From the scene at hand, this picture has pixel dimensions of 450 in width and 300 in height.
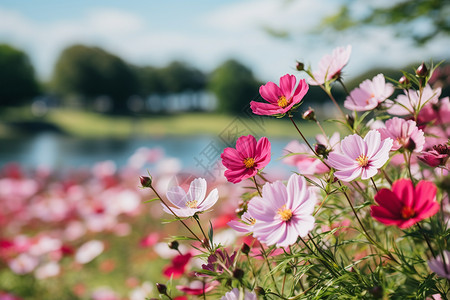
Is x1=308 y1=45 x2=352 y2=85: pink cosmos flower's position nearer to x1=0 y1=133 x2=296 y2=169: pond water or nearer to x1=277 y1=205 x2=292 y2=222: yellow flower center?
x1=277 y1=205 x2=292 y2=222: yellow flower center

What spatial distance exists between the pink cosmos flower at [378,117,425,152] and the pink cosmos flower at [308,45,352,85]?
146 mm

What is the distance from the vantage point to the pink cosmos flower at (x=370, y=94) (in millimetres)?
657

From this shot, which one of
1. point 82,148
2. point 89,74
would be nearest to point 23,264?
point 82,148

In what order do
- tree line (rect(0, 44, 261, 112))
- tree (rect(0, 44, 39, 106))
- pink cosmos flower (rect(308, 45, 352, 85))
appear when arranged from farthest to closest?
tree line (rect(0, 44, 261, 112)) → tree (rect(0, 44, 39, 106)) → pink cosmos flower (rect(308, 45, 352, 85))

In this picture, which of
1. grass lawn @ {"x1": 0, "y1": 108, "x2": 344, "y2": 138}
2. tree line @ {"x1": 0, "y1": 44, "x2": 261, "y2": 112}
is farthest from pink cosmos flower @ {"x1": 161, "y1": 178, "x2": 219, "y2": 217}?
tree line @ {"x1": 0, "y1": 44, "x2": 261, "y2": 112}

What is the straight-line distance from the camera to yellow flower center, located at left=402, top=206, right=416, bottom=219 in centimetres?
47

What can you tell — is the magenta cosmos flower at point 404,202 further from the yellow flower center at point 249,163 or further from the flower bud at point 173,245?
the flower bud at point 173,245

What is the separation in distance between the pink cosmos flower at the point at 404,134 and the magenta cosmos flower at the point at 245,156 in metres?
0.18

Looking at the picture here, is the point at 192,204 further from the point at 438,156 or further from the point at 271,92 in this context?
the point at 438,156

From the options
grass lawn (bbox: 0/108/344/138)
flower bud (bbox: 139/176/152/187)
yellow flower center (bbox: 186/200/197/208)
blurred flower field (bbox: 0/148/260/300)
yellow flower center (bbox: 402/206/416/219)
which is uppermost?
yellow flower center (bbox: 402/206/416/219)

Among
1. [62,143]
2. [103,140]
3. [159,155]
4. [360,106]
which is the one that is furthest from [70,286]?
[103,140]

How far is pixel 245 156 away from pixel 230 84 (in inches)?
1515

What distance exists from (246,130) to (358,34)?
275 inches

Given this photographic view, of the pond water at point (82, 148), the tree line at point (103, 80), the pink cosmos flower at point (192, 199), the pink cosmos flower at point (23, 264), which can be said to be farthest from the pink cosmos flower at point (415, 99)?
the tree line at point (103, 80)
